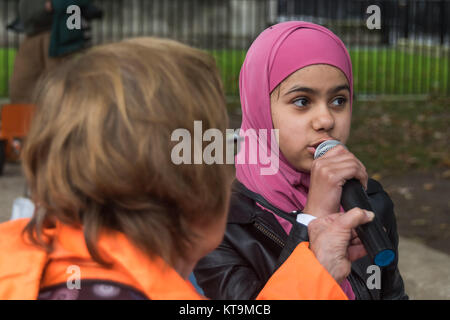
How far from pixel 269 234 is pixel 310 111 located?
1.12ft

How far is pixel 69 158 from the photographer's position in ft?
3.89

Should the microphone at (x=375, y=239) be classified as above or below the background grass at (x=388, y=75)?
above

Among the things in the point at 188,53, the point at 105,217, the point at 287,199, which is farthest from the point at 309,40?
the point at 105,217

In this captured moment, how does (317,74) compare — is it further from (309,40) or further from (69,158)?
(69,158)

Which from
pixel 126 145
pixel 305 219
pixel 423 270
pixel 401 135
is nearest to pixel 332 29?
pixel 401 135

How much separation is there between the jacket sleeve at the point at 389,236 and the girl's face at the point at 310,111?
0.77ft

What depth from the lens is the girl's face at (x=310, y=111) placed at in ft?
6.07

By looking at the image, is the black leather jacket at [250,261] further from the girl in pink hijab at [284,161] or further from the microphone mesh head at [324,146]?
the microphone mesh head at [324,146]

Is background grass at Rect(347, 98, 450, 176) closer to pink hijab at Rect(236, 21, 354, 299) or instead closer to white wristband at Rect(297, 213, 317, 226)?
pink hijab at Rect(236, 21, 354, 299)

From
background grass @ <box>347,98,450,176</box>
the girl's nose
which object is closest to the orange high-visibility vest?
the girl's nose

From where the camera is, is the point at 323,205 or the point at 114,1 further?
the point at 114,1

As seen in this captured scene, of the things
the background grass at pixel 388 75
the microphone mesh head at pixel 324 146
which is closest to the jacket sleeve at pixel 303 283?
the microphone mesh head at pixel 324 146
